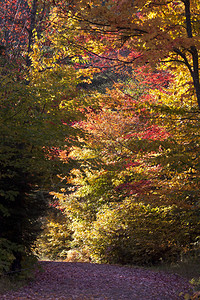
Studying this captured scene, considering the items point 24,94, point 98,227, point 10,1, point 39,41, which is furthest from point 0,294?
point 10,1

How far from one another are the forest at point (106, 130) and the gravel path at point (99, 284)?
3.18 feet

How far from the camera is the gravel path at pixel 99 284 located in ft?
27.1

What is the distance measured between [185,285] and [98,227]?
4.61 meters

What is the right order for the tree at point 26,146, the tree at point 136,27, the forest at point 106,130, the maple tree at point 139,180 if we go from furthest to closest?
the maple tree at point 139,180, the tree at point 26,146, the forest at point 106,130, the tree at point 136,27

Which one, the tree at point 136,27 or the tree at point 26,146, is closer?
the tree at point 136,27

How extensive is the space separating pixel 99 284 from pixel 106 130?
675 centimetres

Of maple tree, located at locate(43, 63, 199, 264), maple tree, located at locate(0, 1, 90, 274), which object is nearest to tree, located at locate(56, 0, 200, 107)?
maple tree, located at locate(43, 63, 199, 264)

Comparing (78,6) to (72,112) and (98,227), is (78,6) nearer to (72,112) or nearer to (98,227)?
(72,112)

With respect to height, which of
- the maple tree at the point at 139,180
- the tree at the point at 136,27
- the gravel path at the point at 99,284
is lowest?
the gravel path at the point at 99,284

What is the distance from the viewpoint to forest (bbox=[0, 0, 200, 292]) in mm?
7504

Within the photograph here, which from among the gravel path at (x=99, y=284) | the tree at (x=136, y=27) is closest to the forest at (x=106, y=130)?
the tree at (x=136, y=27)

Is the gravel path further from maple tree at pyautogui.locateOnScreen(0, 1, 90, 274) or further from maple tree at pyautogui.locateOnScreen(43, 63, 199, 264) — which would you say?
maple tree at pyautogui.locateOnScreen(43, 63, 199, 264)

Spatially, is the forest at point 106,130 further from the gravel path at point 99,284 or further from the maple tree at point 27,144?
the gravel path at point 99,284

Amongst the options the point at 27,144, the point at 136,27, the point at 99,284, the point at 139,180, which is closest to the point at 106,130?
the point at 139,180
